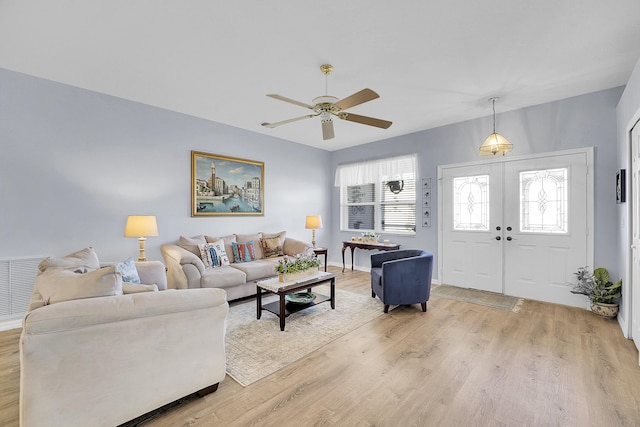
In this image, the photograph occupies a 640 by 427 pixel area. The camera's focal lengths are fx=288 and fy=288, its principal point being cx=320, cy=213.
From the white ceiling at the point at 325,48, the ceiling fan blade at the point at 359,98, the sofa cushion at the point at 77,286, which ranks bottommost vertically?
the sofa cushion at the point at 77,286

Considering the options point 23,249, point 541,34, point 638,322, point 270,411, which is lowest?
point 270,411

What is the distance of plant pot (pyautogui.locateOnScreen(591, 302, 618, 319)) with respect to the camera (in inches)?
133

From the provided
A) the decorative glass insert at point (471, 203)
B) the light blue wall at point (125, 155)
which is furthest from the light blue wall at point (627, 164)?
the decorative glass insert at point (471, 203)

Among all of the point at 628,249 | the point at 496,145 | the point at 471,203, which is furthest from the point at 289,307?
the point at 628,249

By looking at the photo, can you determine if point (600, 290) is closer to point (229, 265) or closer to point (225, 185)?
point (229, 265)

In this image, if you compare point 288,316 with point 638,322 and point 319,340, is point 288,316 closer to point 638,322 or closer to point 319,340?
point 319,340

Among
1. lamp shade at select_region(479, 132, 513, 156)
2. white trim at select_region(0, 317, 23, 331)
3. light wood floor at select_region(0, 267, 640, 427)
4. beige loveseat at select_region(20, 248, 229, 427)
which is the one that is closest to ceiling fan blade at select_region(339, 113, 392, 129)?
lamp shade at select_region(479, 132, 513, 156)

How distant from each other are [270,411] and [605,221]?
450 cm

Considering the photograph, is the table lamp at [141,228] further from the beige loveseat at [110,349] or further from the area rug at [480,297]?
the area rug at [480,297]

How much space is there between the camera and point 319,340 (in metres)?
2.89

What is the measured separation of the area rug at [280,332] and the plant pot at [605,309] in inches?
102

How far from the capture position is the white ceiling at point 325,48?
7.15 ft

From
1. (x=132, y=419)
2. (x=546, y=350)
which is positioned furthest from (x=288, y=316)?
(x=546, y=350)

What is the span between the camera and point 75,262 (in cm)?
248
